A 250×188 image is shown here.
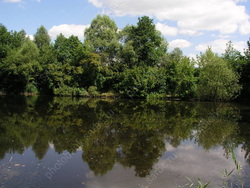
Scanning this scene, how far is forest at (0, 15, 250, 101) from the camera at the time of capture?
3209cm

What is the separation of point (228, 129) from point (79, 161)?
973 centimetres

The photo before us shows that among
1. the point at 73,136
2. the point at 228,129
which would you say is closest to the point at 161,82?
the point at 228,129

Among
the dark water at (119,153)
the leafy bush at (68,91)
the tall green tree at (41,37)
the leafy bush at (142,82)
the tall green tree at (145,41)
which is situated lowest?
the dark water at (119,153)

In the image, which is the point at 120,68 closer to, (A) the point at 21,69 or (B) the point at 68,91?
(B) the point at 68,91

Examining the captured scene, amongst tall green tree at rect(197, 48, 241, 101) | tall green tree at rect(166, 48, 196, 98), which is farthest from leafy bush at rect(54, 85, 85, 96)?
tall green tree at rect(197, 48, 241, 101)

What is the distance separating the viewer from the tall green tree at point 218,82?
29422 mm

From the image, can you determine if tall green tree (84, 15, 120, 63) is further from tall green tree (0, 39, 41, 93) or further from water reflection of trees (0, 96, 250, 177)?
water reflection of trees (0, 96, 250, 177)

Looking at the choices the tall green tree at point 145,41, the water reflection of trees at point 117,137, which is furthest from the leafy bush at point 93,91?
the water reflection of trees at point 117,137

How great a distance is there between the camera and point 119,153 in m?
9.02

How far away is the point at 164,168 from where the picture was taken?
25.2 ft

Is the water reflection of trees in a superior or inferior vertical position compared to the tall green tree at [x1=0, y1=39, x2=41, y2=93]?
inferior

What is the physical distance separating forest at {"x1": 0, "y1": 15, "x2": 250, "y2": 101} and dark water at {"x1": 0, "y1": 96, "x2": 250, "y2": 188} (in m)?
18.4

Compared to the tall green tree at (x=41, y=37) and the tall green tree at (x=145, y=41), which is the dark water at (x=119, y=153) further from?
the tall green tree at (x=41, y=37)

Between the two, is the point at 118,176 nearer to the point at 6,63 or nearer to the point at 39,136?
the point at 39,136
